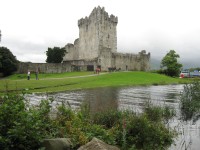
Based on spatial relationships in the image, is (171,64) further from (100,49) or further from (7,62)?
(7,62)

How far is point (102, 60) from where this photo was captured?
69250mm

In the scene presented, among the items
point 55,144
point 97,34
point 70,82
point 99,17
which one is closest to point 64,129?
point 55,144

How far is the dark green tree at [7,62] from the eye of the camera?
54375 millimetres

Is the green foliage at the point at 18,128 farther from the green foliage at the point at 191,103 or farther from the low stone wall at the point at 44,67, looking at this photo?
the low stone wall at the point at 44,67

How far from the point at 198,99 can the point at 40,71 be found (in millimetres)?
50782

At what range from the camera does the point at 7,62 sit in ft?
180

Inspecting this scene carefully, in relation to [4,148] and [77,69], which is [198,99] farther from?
[77,69]

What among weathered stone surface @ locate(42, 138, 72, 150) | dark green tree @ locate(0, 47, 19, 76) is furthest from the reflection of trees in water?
dark green tree @ locate(0, 47, 19, 76)

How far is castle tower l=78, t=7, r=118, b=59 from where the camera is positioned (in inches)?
2995

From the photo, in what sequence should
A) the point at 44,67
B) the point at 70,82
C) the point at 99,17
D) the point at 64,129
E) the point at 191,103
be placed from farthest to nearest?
the point at 99,17
the point at 44,67
the point at 70,82
the point at 191,103
the point at 64,129

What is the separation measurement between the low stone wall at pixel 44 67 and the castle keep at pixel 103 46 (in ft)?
20.8

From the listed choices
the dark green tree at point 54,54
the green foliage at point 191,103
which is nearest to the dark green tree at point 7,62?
the dark green tree at point 54,54

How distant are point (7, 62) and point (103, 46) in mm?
30052

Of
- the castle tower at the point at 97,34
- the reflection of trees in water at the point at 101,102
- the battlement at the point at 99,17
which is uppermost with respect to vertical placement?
the battlement at the point at 99,17
